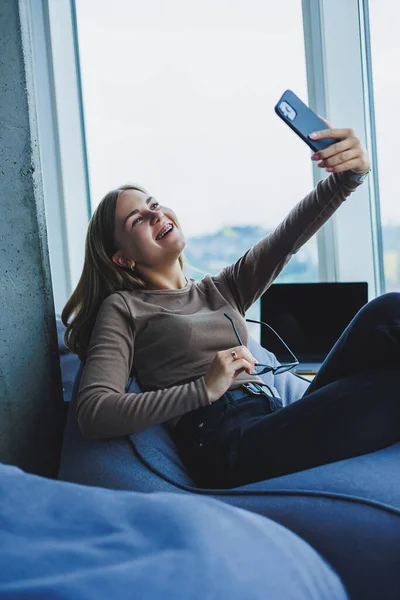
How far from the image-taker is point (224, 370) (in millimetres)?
1334

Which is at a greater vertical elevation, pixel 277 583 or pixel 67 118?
pixel 67 118

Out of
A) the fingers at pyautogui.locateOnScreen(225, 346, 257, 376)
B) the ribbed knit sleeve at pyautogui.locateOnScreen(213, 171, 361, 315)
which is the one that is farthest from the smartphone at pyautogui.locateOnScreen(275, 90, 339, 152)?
the fingers at pyautogui.locateOnScreen(225, 346, 257, 376)

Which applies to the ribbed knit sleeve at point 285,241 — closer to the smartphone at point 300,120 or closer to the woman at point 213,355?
the woman at point 213,355

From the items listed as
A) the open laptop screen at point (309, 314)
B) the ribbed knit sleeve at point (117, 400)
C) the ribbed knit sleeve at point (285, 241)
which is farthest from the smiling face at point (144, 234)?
the open laptop screen at point (309, 314)

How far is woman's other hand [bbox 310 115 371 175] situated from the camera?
149cm

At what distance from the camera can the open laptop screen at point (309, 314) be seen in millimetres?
2420

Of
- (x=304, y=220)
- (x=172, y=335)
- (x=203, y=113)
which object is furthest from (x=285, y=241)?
(x=203, y=113)

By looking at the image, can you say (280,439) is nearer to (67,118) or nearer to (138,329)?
(138,329)

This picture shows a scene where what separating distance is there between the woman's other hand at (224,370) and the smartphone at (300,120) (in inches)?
20.2

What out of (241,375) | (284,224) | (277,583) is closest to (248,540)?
(277,583)

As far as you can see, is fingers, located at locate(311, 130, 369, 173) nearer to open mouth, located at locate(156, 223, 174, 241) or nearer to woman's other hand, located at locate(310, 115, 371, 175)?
woman's other hand, located at locate(310, 115, 371, 175)

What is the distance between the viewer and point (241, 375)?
1.53 metres

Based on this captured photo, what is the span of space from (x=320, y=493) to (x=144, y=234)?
2.68 feet

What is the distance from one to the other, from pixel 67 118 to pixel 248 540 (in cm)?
265
